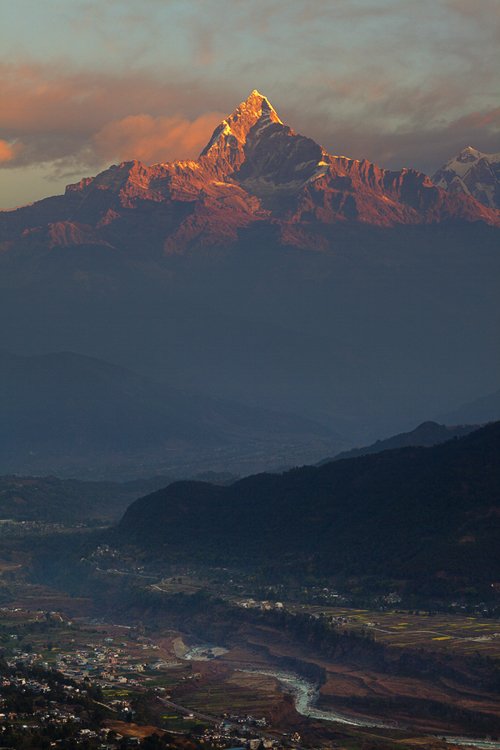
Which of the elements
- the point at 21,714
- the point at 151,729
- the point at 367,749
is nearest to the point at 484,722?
the point at 367,749

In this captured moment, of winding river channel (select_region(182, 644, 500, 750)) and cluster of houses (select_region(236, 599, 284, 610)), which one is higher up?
cluster of houses (select_region(236, 599, 284, 610))

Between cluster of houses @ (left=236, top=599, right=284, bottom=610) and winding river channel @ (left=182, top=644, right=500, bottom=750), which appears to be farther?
cluster of houses @ (left=236, top=599, right=284, bottom=610)

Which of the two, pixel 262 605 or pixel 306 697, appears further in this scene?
pixel 262 605

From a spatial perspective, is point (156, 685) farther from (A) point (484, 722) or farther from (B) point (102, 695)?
(A) point (484, 722)

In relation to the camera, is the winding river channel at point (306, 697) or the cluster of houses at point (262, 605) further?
the cluster of houses at point (262, 605)

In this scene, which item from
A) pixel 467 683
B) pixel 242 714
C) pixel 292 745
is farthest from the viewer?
pixel 467 683

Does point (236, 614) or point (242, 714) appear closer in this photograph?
point (242, 714)

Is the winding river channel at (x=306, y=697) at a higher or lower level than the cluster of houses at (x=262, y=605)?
lower

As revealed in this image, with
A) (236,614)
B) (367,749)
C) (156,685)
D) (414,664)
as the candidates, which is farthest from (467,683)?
(236,614)

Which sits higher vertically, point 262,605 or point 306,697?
point 262,605

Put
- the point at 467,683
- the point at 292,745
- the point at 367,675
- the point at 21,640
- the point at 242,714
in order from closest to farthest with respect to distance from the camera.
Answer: the point at 292,745 < the point at 242,714 < the point at 467,683 < the point at 367,675 < the point at 21,640
